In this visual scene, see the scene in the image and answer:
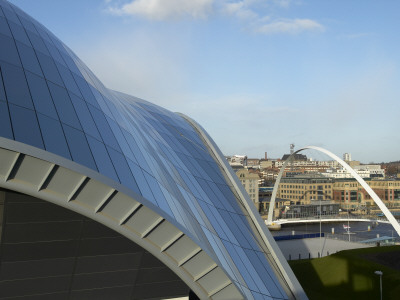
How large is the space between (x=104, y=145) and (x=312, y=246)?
68175 millimetres

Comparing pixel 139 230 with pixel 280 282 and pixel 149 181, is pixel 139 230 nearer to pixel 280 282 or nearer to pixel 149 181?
pixel 149 181

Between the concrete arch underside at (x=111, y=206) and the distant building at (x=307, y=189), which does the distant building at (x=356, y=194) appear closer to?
the distant building at (x=307, y=189)

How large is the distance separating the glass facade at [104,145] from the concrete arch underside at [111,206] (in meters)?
0.45

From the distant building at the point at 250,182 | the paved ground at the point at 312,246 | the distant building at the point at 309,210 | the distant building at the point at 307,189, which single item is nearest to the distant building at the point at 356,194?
the distant building at the point at 307,189

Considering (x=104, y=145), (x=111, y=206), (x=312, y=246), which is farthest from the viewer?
(x=312, y=246)

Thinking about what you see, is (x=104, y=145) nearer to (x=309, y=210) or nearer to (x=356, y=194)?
(x=309, y=210)

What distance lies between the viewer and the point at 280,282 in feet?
68.1

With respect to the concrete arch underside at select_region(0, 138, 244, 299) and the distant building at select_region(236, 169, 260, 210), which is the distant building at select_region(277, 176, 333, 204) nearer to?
the distant building at select_region(236, 169, 260, 210)

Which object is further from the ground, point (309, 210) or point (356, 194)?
point (356, 194)

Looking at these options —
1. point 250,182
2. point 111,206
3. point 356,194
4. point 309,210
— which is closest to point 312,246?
point 111,206

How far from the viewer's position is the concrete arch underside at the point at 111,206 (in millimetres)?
9469

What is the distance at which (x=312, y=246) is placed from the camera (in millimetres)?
74438

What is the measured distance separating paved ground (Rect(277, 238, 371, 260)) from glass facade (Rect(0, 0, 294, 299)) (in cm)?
4858

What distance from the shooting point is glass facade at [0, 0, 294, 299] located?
11312 mm
